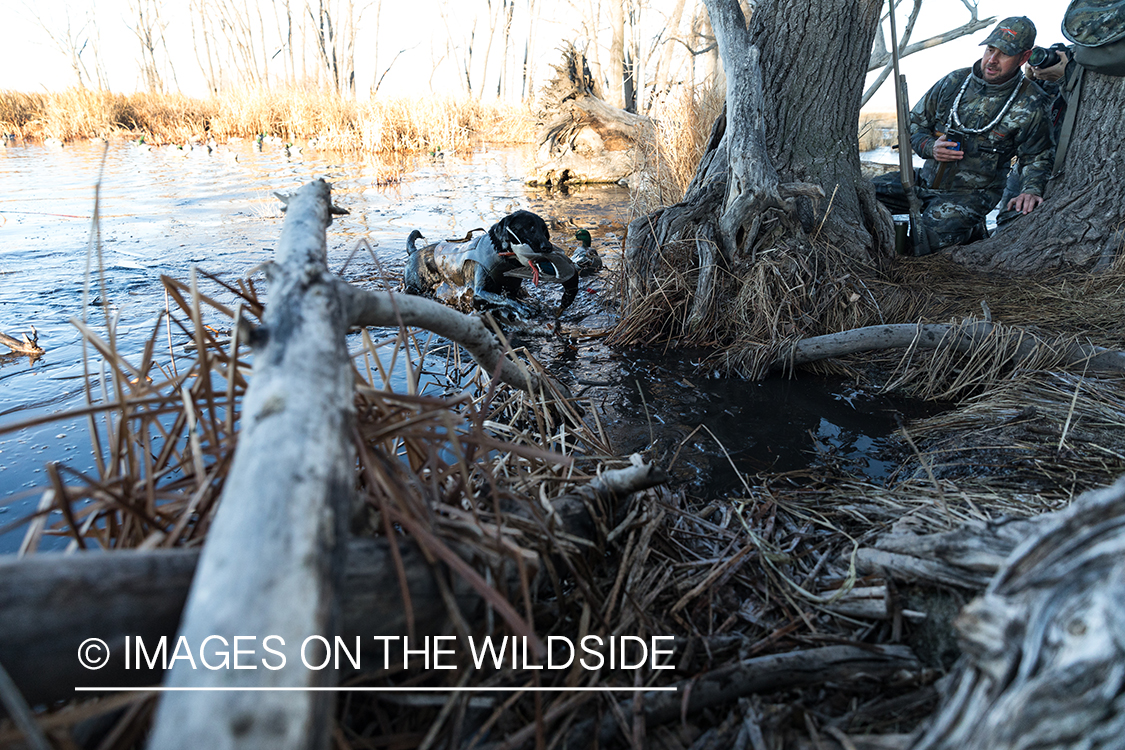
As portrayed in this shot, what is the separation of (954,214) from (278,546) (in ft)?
18.7

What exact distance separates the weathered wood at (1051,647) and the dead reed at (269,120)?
16.4 m

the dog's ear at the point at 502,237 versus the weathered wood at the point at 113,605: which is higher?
the dog's ear at the point at 502,237

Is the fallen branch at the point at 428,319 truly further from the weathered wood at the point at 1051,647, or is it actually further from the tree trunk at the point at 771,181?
the tree trunk at the point at 771,181

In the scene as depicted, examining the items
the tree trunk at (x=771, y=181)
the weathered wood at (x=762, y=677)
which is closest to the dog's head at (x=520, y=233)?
the tree trunk at (x=771, y=181)

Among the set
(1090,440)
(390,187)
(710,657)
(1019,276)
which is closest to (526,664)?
(710,657)

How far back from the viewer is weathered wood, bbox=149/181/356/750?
0.64 m

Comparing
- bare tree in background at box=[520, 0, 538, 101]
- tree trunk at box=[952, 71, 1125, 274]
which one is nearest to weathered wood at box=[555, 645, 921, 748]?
tree trunk at box=[952, 71, 1125, 274]

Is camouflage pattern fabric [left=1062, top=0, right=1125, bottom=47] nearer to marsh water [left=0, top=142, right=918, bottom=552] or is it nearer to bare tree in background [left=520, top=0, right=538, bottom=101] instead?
marsh water [left=0, top=142, right=918, bottom=552]

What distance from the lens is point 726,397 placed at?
3424 millimetres

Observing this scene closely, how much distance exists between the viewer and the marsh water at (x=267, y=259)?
288 cm

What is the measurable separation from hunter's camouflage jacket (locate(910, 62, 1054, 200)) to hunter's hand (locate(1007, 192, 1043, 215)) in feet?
0.23

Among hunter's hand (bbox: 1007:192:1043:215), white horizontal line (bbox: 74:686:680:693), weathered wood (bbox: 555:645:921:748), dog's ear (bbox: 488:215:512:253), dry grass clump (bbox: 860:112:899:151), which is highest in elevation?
dry grass clump (bbox: 860:112:899:151)

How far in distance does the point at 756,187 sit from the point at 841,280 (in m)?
0.82

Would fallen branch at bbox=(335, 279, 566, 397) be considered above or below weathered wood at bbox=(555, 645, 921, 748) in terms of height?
above
